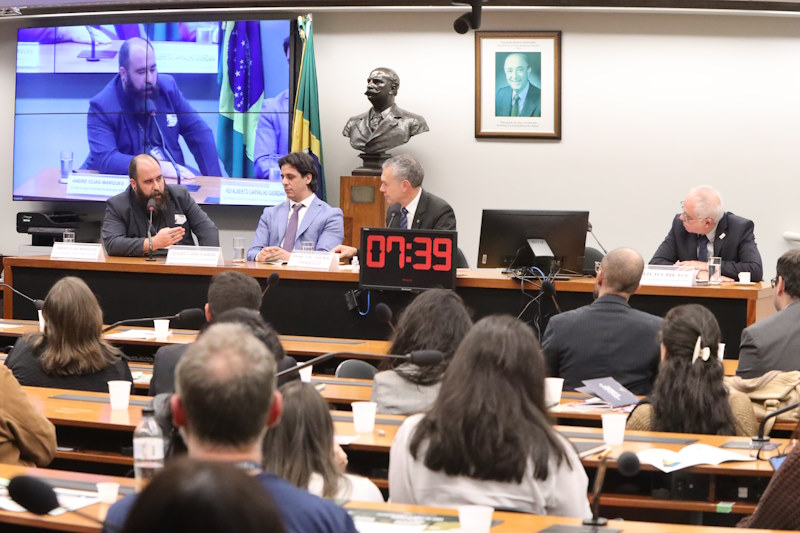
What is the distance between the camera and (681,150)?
350 inches

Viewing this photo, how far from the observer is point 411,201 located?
22.6ft

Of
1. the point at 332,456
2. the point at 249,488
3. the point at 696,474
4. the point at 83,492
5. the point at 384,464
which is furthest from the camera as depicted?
the point at 384,464

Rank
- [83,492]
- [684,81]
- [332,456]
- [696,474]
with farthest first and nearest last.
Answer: [684,81], [696,474], [83,492], [332,456]

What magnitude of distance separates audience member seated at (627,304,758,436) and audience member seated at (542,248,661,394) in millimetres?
730

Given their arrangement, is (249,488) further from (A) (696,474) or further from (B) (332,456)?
(A) (696,474)

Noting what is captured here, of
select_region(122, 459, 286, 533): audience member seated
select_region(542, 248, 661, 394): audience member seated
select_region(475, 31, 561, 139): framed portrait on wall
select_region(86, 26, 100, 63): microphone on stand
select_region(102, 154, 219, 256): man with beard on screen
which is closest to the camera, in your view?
select_region(122, 459, 286, 533): audience member seated

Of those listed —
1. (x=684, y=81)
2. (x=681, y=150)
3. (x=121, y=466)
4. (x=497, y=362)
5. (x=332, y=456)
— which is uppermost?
(x=684, y=81)

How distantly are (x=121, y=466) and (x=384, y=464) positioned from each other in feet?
3.35

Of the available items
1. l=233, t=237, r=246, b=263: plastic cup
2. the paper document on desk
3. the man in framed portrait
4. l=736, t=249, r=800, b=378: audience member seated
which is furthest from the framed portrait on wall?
the paper document on desk

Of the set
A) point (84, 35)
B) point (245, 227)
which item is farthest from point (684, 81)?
point (84, 35)

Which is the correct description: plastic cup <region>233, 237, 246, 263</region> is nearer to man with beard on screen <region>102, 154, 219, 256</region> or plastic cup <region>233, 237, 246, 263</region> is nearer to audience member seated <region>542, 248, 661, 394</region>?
man with beard on screen <region>102, 154, 219, 256</region>

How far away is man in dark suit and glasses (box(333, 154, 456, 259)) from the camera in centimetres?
679

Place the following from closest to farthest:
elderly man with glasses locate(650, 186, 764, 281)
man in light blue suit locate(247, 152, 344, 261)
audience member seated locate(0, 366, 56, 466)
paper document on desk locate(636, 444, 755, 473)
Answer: paper document on desk locate(636, 444, 755, 473)
audience member seated locate(0, 366, 56, 466)
elderly man with glasses locate(650, 186, 764, 281)
man in light blue suit locate(247, 152, 344, 261)

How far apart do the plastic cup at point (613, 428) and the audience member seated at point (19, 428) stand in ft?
5.68
